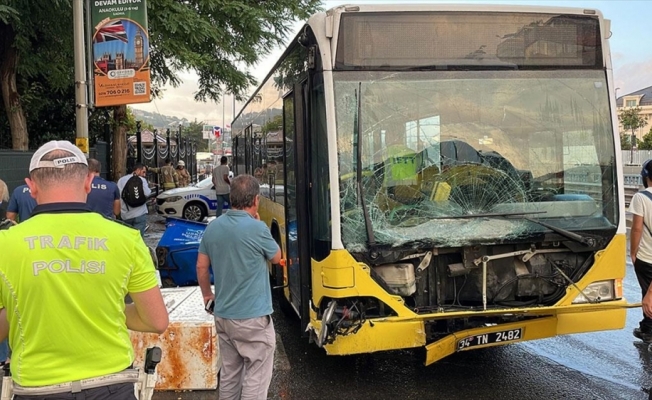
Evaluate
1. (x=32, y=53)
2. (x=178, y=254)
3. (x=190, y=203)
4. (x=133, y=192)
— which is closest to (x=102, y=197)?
(x=178, y=254)

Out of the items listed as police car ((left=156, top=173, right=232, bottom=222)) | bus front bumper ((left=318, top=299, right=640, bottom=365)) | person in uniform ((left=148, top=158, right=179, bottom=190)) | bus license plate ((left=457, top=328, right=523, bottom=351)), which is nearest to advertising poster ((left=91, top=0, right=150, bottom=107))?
bus front bumper ((left=318, top=299, right=640, bottom=365))

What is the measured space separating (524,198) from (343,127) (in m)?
1.60

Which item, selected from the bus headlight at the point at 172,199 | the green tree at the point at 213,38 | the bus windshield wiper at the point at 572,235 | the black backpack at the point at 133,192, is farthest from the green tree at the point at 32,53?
the bus windshield wiper at the point at 572,235

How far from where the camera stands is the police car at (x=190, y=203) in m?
17.4

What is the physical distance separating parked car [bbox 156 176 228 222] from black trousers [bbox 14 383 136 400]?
603 inches

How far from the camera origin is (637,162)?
47.2 m

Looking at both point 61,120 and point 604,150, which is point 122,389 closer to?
point 604,150

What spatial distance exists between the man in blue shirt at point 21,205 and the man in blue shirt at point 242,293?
3.24m

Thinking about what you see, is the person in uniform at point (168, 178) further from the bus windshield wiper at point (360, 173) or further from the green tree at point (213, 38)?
the bus windshield wiper at point (360, 173)

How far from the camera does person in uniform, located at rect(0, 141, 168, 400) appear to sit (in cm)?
214

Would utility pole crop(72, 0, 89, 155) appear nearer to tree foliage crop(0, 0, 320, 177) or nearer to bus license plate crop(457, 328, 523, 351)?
tree foliage crop(0, 0, 320, 177)

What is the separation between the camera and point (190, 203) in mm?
17453

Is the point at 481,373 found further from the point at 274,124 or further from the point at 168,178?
the point at 168,178

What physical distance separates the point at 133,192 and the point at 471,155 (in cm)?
622
